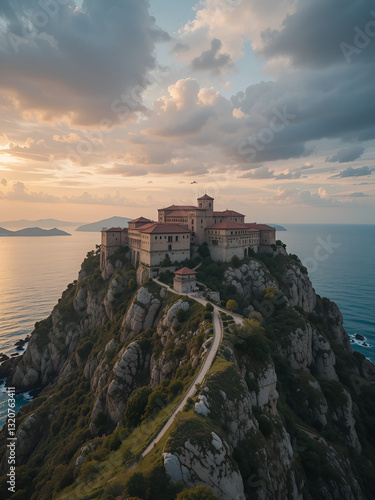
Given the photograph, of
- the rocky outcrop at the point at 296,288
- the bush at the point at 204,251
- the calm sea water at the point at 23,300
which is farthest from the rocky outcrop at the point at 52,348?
the rocky outcrop at the point at 296,288

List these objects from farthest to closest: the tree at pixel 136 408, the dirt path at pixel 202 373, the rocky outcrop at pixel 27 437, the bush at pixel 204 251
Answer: the bush at pixel 204 251 → the rocky outcrop at pixel 27 437 → the tree at pixel 136 408 → the dirt path at pixel 202 373

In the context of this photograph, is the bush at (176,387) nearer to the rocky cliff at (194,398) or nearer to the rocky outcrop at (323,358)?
the rocky cliff at (194,398)

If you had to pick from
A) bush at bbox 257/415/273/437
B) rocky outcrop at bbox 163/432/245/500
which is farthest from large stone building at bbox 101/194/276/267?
rocky outcrop at bbox 163/432/245/500

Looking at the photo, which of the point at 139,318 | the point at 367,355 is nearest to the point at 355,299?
the point at 367,355

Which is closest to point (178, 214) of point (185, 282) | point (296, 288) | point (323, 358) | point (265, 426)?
point (185, 282)

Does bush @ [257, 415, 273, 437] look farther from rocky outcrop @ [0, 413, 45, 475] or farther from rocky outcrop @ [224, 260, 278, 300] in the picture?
rocky outcrop @ [0, 413, 45, 475]
